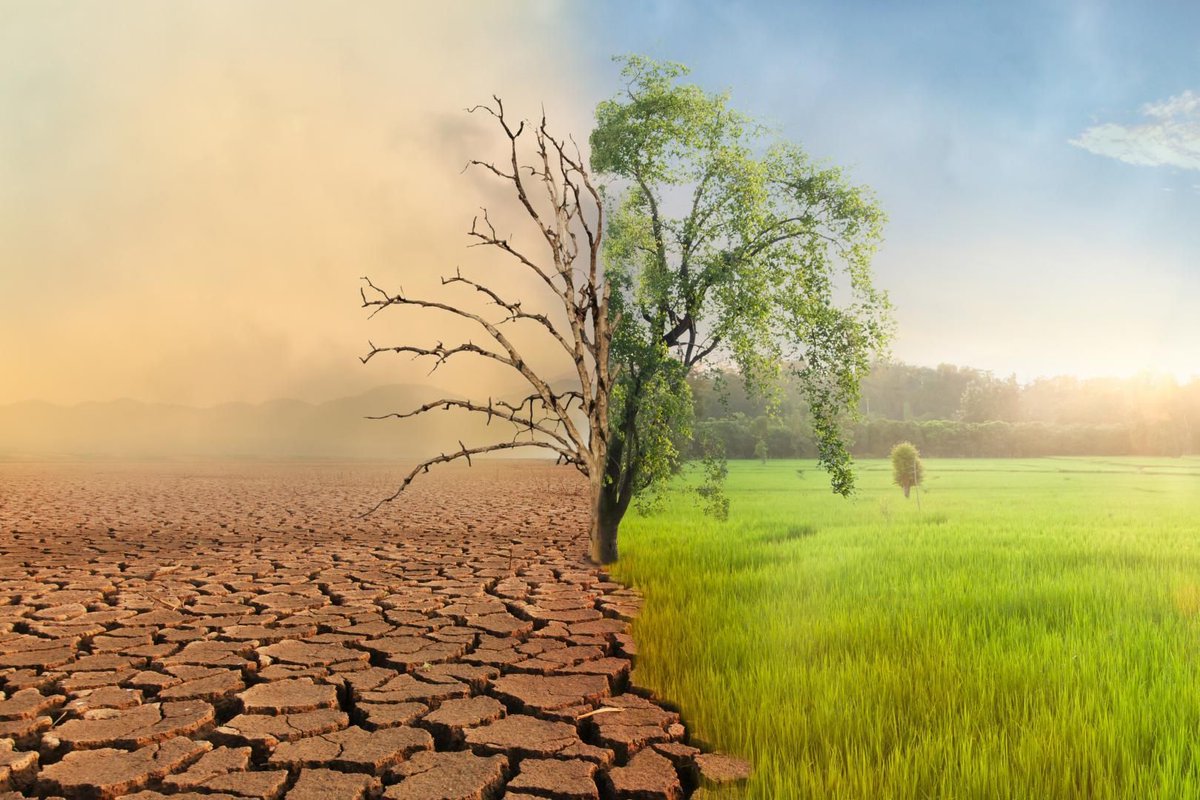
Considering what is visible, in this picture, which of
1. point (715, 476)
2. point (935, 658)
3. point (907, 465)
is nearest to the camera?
point (935, 658)

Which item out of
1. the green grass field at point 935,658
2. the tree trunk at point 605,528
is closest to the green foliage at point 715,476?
the green grass field at point 935,658

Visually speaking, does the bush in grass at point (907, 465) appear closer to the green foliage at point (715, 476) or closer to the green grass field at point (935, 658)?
the green grass field at point (935, 658)

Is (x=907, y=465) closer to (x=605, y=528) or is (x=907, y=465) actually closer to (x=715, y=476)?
(x=715, y=476)

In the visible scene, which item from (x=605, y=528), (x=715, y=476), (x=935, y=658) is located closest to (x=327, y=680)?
(x=935, y=658)

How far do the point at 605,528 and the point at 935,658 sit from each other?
16.2ft

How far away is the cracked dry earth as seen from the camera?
3344 mm

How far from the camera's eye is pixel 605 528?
9164mm

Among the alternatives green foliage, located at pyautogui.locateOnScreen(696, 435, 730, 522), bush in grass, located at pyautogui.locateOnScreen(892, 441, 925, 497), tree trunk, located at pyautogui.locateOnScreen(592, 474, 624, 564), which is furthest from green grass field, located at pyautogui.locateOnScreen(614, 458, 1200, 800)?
bush in grass, located at pyautogui.locateOnScreen(892, 441, 925, 497)

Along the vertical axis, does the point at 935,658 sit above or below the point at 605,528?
below

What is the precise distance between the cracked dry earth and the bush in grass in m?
7.92

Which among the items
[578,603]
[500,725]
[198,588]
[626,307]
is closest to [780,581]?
[578,603]

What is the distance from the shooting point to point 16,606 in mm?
6805

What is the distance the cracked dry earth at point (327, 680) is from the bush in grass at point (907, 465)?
26.0ft

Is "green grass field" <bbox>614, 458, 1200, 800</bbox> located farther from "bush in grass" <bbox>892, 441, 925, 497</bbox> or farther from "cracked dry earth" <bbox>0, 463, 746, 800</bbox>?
"bush in grass" <bbox>892, 441, 925, 497</bbox>
